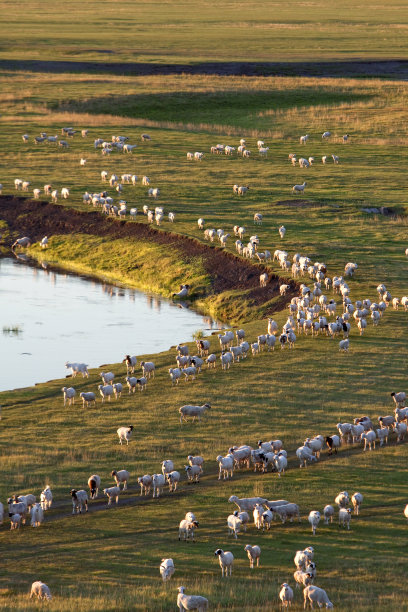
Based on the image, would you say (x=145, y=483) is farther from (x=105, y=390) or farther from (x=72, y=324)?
(x=72, y=324)

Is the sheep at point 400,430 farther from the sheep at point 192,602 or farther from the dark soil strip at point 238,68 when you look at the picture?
the dark soil strip at point 238,68

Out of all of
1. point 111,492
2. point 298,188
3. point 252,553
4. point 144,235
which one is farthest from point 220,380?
point 298,188

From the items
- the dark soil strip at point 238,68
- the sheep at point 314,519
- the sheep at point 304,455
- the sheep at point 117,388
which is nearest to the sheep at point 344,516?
the sheep at point 314,519

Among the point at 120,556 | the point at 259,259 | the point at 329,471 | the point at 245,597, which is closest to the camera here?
the point at 245,597

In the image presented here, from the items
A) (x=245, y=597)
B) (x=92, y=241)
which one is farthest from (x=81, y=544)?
(x=92, y=241)

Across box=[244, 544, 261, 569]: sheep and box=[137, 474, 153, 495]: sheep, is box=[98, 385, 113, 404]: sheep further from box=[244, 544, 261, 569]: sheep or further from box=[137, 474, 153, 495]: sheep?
box=[244, 544, 261, 569]: sheep

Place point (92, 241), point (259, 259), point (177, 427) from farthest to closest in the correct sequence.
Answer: point (92, 241), point (259, 259), point (177, 427)

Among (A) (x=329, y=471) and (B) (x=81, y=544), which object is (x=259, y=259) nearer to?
(A) (x=329, y=471)
